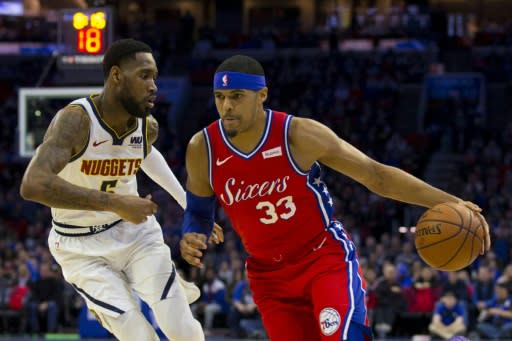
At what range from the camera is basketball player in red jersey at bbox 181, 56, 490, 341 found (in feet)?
18.3

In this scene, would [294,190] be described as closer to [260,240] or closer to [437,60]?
[260,240]

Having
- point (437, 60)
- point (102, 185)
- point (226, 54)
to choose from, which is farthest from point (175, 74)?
point (102, 185)

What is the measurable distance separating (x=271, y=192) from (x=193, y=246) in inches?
21.3

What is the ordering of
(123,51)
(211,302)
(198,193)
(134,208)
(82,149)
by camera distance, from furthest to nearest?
(211,302) < (123,51) < (82,149) < (198,193) < (134,208)

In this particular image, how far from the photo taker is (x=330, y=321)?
17.7 feet

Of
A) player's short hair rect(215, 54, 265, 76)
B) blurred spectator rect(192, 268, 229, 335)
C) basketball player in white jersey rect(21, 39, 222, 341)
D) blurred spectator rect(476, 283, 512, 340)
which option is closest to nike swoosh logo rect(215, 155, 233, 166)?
player's short hair rect(215, 54, 265, 76)

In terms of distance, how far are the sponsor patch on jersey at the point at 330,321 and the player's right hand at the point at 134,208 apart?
1.12 m

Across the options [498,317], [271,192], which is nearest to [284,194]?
[271,192]

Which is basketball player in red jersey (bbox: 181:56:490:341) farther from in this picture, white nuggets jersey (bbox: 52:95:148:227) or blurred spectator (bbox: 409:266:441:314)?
blurred spectator (bbox: 409:266:441:314)

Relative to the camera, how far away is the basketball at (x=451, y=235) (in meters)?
5.57

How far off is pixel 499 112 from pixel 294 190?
872 inches

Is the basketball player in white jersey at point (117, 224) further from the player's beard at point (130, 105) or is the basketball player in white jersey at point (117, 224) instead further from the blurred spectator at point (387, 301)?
the blurred spectator at point (387, 301)

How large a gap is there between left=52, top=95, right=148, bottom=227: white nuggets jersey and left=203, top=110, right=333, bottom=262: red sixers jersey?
0.72 meters

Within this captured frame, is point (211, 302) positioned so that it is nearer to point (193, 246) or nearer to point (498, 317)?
point (498, 317)
